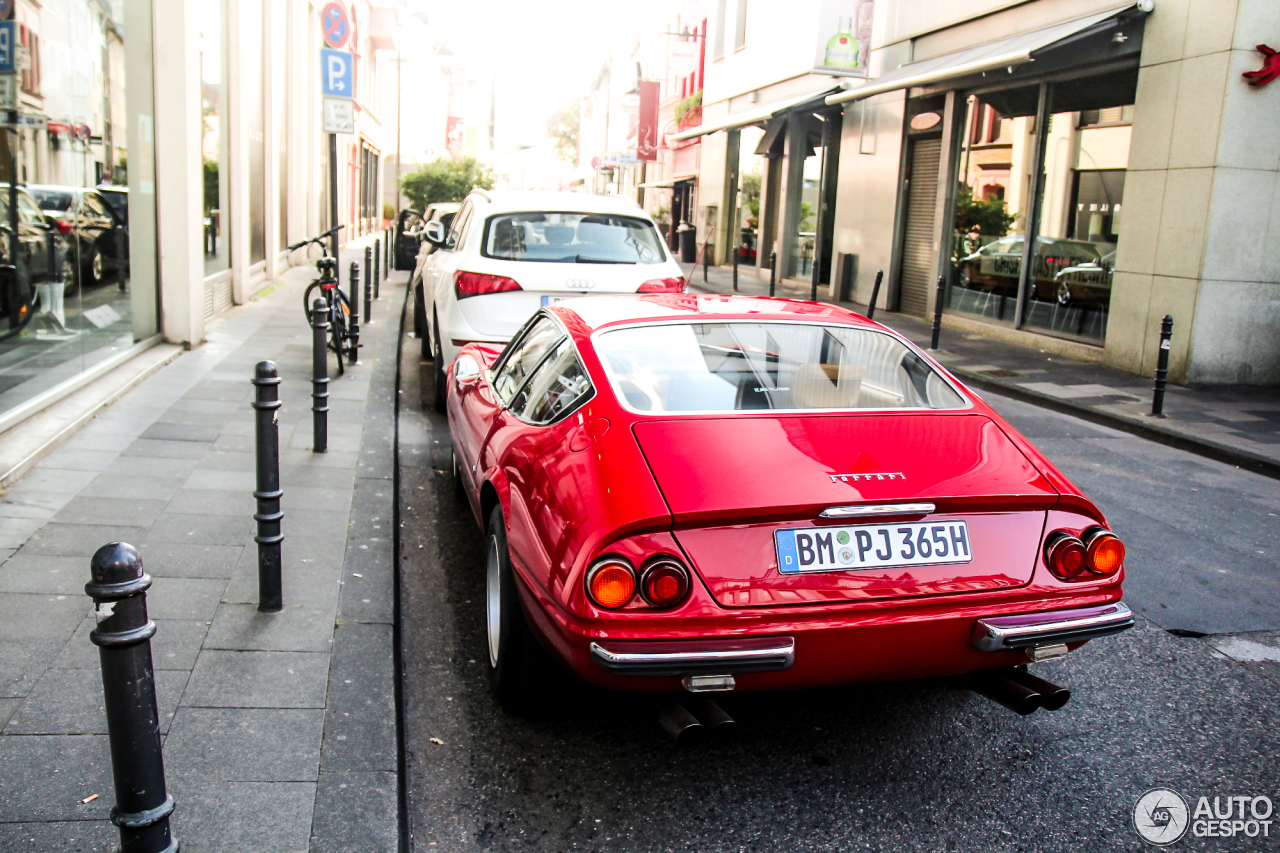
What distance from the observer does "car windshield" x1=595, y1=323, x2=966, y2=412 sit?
3.59 metres

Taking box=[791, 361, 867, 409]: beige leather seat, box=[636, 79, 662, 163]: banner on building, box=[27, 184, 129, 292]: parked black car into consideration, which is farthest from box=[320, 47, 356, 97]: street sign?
box=[636, 79, 662, 163]: banner on building

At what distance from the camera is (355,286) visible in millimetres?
10500

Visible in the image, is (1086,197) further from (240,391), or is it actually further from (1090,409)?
(240,391)

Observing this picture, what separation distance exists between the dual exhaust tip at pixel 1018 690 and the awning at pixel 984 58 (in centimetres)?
1084

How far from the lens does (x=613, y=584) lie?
9.34 feet

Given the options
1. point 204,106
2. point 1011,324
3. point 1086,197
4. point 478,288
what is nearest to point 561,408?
point 478,288

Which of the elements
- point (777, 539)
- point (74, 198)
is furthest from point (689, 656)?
point (74, 198)

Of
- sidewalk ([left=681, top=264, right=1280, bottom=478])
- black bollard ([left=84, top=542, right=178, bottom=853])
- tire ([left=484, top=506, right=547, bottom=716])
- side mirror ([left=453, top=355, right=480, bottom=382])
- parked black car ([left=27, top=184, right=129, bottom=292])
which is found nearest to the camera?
black bollard ([left=84, top=542, right=178, bottom=853])

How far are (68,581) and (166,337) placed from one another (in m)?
6.50

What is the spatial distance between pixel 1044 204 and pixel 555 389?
1220 cm

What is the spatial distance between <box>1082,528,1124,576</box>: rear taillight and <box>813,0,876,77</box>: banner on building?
16.6 m

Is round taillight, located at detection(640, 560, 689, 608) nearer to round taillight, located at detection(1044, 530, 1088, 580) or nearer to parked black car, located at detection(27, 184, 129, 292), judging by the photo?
round taillight, located at detection(1044, 530, 1088, 580)

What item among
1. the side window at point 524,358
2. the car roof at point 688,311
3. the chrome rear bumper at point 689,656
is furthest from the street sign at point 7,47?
the chrome rear bumper at point 689,656

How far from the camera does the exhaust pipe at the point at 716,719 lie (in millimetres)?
2889
